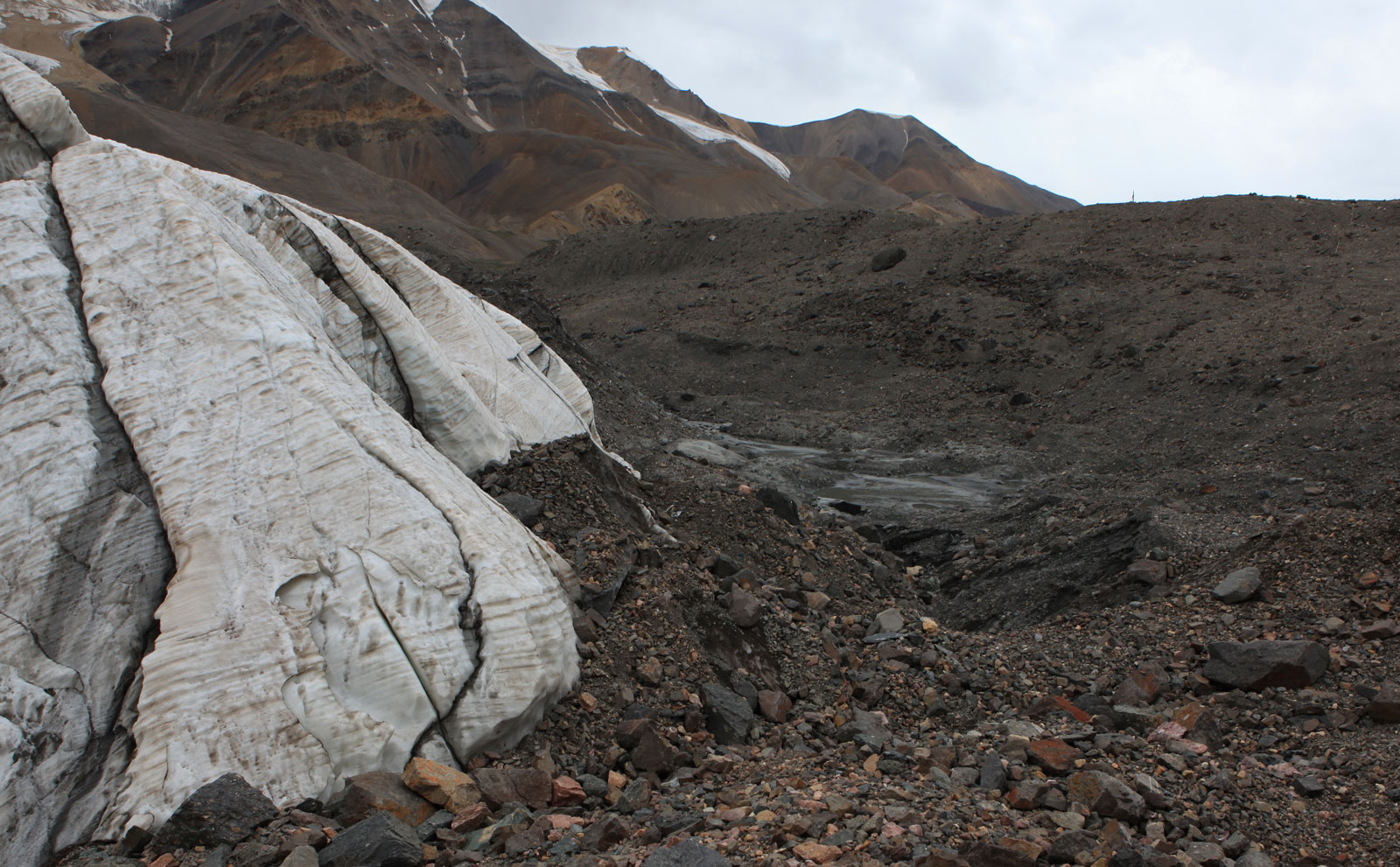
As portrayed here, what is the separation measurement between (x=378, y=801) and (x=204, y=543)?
4.47 feet

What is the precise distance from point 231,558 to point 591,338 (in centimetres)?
2077

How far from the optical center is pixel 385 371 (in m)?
6.01

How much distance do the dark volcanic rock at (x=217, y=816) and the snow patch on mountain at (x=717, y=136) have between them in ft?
287

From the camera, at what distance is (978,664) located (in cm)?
553

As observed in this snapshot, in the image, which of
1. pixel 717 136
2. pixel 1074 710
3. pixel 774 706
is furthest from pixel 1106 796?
pixel 717 136

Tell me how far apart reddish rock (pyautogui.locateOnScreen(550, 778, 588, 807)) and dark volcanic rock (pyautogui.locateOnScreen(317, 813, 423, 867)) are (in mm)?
677

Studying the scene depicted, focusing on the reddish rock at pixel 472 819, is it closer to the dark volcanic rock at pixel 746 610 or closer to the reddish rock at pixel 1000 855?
the reddish rock at pixel 1000 855

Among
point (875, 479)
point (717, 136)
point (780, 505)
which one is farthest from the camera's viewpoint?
point (717, 136)

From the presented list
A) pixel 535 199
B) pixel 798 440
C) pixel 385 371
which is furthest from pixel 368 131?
pixel 385 371

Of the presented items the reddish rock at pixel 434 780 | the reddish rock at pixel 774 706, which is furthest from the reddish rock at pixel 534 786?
the reddish rock at pixel 774 706

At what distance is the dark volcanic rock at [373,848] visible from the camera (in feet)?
9.93

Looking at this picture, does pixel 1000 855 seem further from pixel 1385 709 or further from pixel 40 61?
pixel 40 61

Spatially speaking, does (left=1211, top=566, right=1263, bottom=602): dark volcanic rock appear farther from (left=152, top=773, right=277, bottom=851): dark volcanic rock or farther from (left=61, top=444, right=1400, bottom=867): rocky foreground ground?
(left=152, top=773, right=277, bottom=851): dark volcanic rock

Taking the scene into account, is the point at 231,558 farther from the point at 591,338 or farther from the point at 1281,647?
the point at 591,338
